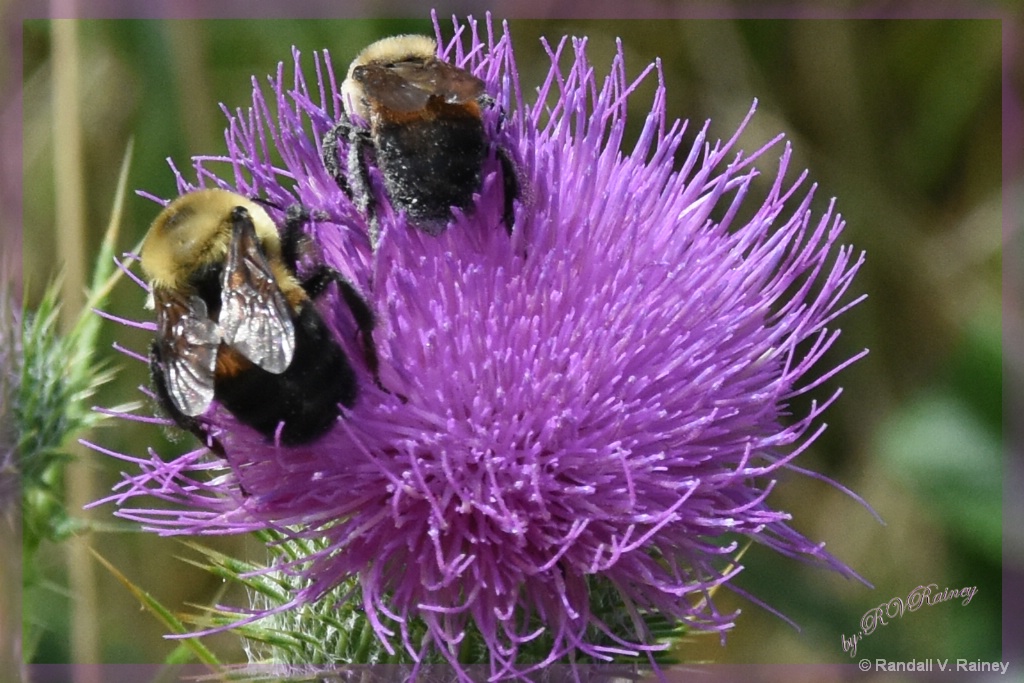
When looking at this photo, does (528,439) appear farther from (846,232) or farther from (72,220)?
(846,232)

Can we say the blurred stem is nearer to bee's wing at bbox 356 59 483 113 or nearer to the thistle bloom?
the thistle bloom

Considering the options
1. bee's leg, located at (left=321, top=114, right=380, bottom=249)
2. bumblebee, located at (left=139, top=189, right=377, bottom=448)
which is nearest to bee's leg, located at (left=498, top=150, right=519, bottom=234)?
bee's leg, located at (left=321, top=114, right=380, bottom=249)

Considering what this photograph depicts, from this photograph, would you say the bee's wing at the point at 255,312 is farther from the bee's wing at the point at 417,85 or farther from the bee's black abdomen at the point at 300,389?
the bee's wing at the point at 417,85

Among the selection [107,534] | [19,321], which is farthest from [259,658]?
[107,534]

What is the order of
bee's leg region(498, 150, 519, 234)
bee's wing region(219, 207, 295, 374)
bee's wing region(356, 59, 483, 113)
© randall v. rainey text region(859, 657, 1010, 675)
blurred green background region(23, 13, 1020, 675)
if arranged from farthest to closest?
blurred green background region(23, 13, 1020, 675) < © randall v. rainey text region(859, 657, 1010, 675) < bee's leg region(498, 150, 519, 234) < bee's wing region(356, 59, 483, 113) < bee's wing region(219, 207, 295, 374)

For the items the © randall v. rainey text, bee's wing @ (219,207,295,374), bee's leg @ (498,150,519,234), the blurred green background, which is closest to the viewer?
bee's wing @ (219,207,295,374)
